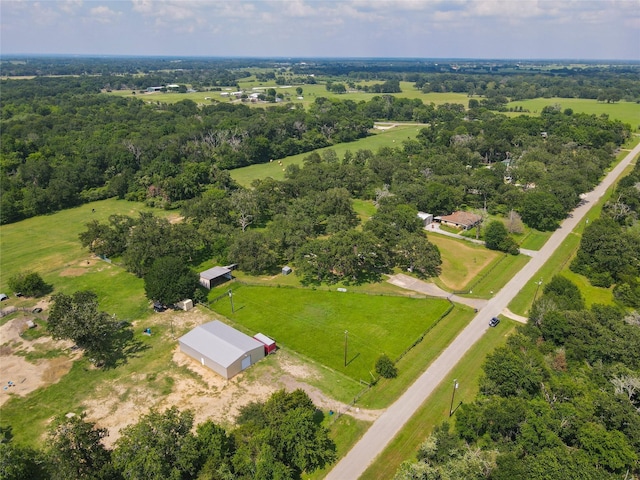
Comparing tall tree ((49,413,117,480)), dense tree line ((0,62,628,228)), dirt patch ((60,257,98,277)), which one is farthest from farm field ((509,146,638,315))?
dirt patch ((60,257,98,277))

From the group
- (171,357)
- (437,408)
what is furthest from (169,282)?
(437,408)

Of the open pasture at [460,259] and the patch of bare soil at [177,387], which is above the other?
the open pasture at [460,259]

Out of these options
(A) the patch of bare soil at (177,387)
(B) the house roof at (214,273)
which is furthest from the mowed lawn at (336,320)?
(A) the patch of bare soil at (177,387)

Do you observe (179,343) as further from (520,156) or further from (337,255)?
(520,156)

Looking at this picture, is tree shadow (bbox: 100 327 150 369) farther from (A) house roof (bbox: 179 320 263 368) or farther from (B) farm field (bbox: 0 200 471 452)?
(A) house roof (bbox: 179 320 263 368)

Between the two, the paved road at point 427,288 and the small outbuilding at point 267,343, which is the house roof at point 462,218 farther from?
the small outbuilding at point 267,343

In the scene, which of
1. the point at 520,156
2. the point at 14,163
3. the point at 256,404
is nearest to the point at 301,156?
the point at 520,156
